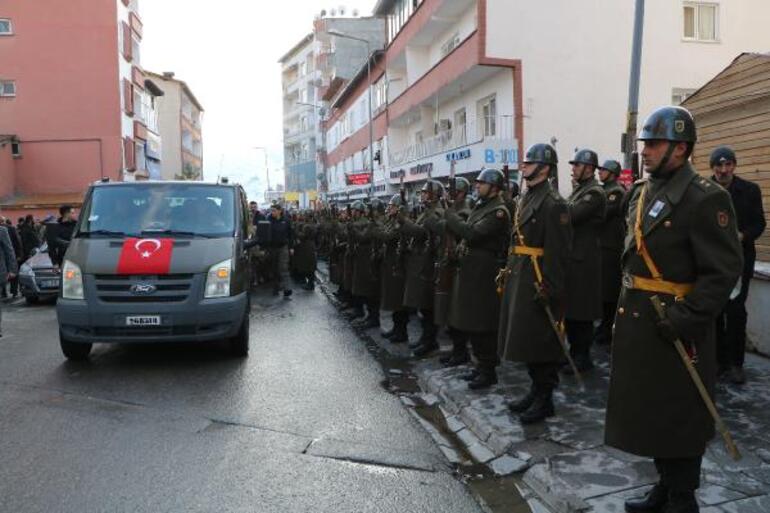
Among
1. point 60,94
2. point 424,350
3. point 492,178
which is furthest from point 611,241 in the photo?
point 60,94

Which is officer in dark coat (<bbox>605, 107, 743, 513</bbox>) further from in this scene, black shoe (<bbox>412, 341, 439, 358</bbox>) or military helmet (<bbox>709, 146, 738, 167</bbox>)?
black shoe (<bbox>412, 341, 439, 358</bbox>)

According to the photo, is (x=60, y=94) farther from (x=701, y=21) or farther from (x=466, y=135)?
(x=701, y=21)

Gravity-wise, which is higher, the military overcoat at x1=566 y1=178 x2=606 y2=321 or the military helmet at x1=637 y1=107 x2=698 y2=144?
the military helmet at x1=637 y1=107 x2=698 y2=144

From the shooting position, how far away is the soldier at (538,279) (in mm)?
5340

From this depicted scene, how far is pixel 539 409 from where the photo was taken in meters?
5.61

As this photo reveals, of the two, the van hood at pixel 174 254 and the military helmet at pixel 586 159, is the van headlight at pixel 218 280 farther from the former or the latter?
the military helmet at pixel 586 159

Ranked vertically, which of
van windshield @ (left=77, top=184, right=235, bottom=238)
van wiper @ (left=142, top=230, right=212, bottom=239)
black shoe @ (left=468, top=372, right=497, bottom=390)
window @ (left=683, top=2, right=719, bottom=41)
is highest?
window @ (left=683, top=2, right=719, bottom=41)

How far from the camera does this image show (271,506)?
14.1 feet

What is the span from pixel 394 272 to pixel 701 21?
1889cm

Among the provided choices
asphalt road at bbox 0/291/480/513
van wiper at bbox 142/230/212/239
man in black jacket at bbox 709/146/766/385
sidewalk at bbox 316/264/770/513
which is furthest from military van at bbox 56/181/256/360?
man in black jacket at bbox 709/146/766/385

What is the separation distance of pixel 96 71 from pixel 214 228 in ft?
107

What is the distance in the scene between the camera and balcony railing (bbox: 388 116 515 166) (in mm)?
21514

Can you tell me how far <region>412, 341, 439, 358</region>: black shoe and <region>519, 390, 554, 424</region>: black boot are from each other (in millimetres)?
3038

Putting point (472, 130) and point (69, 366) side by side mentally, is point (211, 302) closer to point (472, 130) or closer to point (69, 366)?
point (69, 366)
